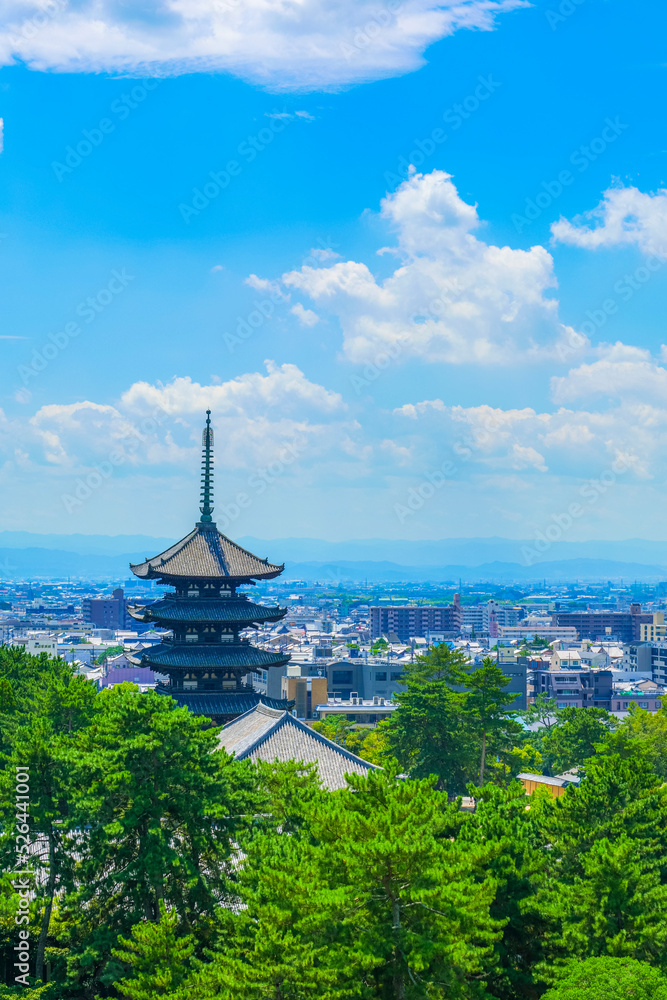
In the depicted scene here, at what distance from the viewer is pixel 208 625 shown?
47.0 meters

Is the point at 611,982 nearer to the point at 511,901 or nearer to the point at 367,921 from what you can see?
the point at 511,901

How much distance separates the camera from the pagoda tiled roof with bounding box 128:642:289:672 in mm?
45406

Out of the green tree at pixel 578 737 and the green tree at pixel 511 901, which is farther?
the green tree at pixel 578 737

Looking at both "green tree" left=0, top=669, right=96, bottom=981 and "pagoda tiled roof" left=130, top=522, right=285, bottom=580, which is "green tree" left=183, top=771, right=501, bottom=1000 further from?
"pagoda tiled roof" left=130, top=522, right=285, bottom=580

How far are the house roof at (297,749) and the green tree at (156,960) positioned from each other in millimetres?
11304

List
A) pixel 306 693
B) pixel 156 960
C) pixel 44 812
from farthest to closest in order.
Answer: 1. pixel 306 693
2. pixel 44 812
3. pixel 156 960

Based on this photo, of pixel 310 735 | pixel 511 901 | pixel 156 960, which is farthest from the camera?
pixel 310 735

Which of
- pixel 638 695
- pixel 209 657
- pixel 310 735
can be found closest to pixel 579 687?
pixel 638 695

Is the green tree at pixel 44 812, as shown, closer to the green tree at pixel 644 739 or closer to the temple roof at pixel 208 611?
the temple roof at pixel 208 611

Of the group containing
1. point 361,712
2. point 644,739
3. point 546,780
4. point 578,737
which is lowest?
point 361,712

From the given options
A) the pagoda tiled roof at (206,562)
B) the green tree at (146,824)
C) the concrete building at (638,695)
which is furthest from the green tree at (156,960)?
the concrete building at (638,695)

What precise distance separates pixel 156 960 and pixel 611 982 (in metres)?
9.38

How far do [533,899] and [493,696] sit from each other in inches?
1000

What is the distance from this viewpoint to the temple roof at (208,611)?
1820 inches
